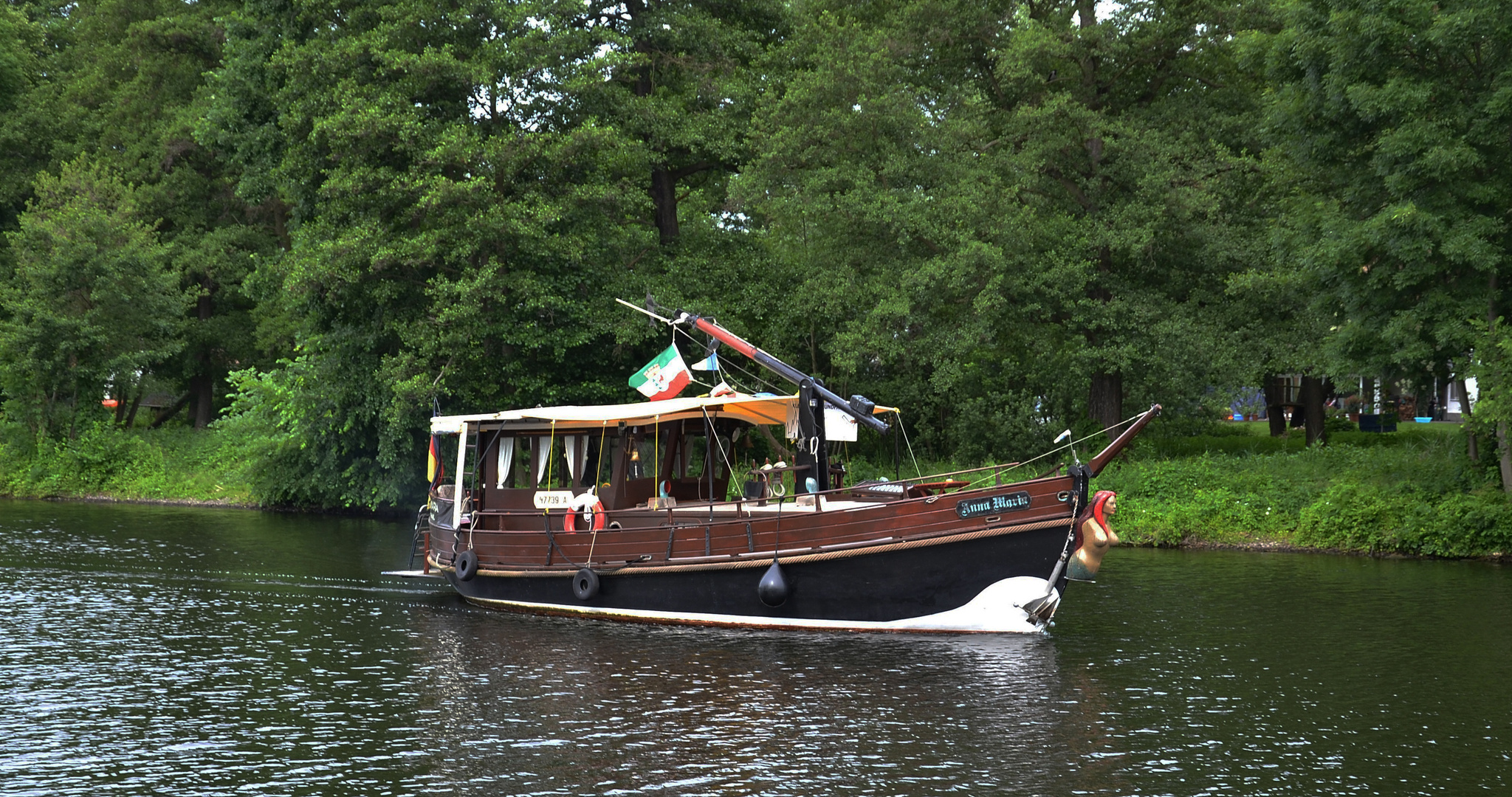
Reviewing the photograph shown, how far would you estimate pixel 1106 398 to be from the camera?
35.8 metres

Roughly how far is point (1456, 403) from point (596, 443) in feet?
168

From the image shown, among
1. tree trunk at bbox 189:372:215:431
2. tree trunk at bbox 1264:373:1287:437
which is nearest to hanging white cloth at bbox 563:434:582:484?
tree trunk at bbox 1264:373:1287:437

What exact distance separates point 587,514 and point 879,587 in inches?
205

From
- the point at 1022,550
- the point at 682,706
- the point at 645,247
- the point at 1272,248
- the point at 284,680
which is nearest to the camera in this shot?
the point at 682,706

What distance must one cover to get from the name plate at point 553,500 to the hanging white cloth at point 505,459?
84 centimetres

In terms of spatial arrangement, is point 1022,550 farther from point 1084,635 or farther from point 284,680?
point 284,680

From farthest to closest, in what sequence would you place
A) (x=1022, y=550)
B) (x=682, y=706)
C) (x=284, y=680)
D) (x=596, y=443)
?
(x=596, y=443)
(x=1022, y=550)
(x=284, y=680)
(x=682, y=706)

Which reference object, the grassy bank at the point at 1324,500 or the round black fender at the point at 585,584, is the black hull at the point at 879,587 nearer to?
the round black fender at the point at 585,584

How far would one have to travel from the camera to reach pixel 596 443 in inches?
875

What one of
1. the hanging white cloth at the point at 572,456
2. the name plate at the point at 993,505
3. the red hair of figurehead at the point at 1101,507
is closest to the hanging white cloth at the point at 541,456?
the hanging white cloth at the point at 572,456

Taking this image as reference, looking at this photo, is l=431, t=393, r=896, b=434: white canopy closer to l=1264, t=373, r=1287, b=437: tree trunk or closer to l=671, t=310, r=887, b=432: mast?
l=671, t=310, r=887, b=432: mast

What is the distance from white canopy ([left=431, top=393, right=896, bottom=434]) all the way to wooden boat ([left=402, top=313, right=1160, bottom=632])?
4cm

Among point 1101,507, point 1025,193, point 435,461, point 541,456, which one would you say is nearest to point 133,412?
point 435,461

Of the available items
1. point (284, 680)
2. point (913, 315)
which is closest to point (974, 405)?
point (913, 315)
